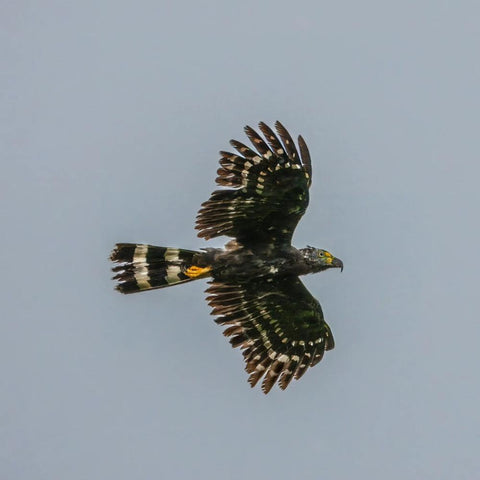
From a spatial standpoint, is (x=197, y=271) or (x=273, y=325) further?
(x=273, y=325)

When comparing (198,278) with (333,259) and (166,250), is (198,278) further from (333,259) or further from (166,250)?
(333,259)

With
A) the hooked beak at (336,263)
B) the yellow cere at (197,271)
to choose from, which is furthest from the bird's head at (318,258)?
the yellow cere at (197,271)

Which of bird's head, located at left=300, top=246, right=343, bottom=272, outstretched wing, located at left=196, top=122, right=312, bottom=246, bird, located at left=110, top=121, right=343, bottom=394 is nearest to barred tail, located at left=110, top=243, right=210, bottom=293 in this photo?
bird, located at left=110, top=121, right=343, bottom=394

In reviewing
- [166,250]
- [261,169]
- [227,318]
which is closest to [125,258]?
[166,250]

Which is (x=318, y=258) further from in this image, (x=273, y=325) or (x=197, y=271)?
(x=197, y=271)

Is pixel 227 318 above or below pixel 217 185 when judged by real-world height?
below

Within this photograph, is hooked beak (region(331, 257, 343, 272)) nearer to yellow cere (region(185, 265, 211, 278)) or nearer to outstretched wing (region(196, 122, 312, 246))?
outstretched wing (region(196, 122, 312, 246))

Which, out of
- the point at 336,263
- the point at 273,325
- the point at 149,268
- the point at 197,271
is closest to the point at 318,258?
the point at 336,263

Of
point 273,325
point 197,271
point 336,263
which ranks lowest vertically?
point 273,325
